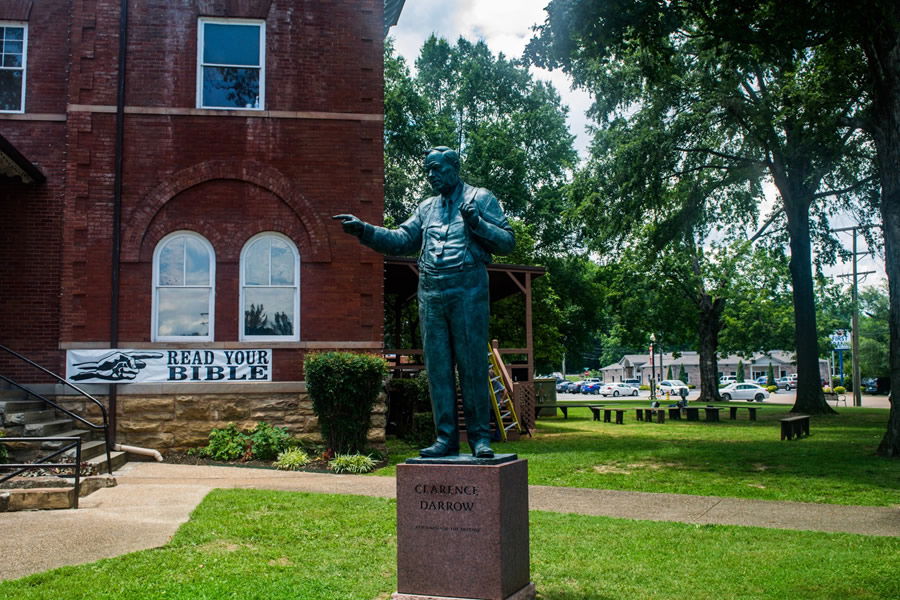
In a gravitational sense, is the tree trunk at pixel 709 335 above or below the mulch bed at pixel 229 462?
above

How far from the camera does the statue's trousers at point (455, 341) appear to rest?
19.8ft

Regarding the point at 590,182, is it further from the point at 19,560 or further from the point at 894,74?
the point at 19,560

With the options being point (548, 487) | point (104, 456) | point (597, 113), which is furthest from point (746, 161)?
point (104, 456)

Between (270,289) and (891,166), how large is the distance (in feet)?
39.3

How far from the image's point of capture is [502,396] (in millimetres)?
20062

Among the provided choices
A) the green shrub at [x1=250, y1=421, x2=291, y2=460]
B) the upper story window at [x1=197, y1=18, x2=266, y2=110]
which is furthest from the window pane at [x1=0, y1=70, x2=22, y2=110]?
the green shrub at [x1=250, y1=421, x2=291, y2=460]

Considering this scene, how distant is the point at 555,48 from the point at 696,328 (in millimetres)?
35247

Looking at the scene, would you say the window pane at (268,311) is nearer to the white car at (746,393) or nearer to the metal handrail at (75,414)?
the metal handrail at (75,414)

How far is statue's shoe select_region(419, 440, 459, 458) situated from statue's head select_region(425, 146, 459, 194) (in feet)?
6.29

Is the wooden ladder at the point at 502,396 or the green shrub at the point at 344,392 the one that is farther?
the wooden ladder at the point at 502,396

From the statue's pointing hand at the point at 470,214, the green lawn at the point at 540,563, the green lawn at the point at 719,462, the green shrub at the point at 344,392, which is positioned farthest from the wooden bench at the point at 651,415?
the statue's pointing hand at the point at 470,214

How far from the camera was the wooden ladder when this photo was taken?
18781 millimetres

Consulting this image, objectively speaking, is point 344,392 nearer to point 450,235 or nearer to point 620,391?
point 450,235

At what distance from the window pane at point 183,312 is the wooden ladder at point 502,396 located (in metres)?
6.53
